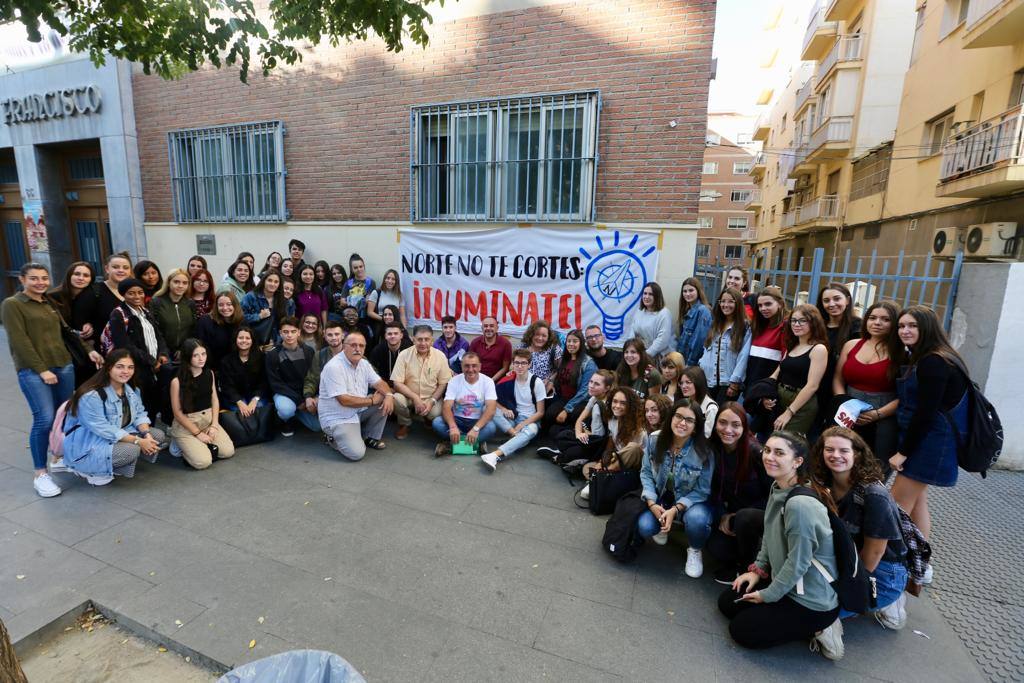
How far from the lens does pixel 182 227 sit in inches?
358

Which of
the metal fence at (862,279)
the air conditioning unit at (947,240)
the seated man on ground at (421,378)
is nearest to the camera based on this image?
the metal fence at (862,279)

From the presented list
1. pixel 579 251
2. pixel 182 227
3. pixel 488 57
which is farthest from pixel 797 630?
pixel 182 227

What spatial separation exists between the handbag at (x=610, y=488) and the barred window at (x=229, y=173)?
6985mm

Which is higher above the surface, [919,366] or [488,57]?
[488,57]

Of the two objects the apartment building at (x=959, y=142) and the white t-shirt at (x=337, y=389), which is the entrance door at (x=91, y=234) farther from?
the apartment building at (x=959, y=142)

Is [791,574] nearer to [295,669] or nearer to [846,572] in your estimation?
[846,572]

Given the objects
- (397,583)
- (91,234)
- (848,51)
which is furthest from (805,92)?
(397,583)

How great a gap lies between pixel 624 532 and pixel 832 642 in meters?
1.26

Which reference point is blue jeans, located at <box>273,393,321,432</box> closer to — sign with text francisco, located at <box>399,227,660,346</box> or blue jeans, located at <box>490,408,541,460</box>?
blue jeans, located at <box>490,408,541,460</box>

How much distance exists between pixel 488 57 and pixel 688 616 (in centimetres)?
701

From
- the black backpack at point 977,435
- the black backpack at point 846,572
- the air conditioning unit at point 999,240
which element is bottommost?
the black backpack at point 846,572

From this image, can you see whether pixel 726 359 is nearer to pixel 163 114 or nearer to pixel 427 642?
pixel 427 642

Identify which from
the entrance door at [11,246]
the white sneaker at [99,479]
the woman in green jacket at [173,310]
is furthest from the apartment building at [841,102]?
the entrance door at [11,246]

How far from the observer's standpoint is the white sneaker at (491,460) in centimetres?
488
